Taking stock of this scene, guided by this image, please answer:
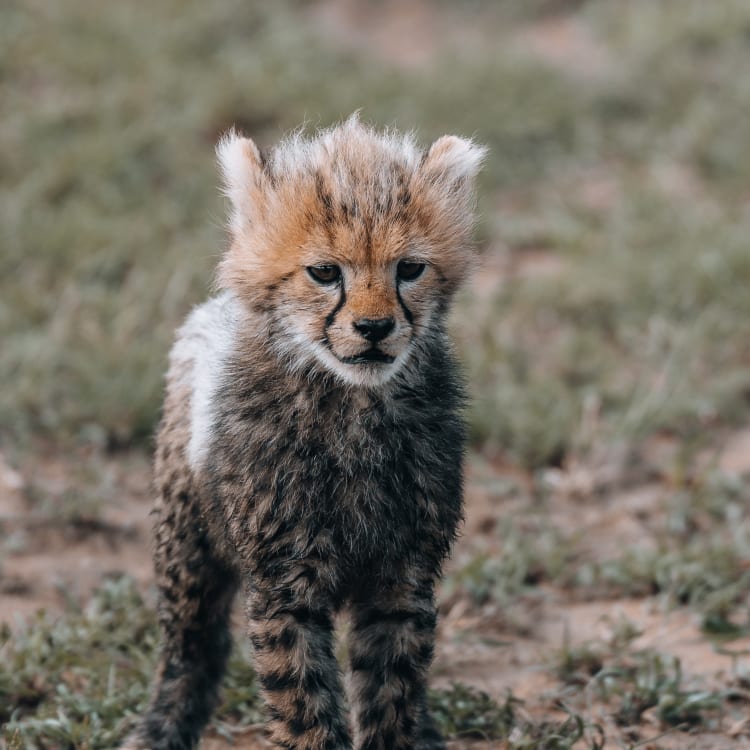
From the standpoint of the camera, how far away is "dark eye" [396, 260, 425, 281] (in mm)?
2918

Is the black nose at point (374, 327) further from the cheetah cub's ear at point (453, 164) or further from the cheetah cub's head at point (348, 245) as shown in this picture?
the cheetah cub's ear at point (453, 164)

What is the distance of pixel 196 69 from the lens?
8.66 meters

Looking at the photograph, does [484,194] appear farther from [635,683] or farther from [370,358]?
[370,358]

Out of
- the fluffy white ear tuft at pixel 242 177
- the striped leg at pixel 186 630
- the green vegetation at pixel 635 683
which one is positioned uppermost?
the fluffy white ear tuft at pixel 242 177

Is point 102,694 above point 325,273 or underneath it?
underneath

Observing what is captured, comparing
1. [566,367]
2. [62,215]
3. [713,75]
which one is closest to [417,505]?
[566,367]

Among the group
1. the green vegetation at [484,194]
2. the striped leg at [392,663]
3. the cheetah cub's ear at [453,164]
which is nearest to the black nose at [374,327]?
the cheetah cub's ear at [453,164]

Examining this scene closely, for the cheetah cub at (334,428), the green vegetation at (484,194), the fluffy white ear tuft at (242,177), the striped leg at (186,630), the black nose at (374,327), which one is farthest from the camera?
the green vegetation at (484,194)

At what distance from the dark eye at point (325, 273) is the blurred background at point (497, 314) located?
1.16 metres

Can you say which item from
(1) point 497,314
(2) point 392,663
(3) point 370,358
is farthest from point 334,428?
(1) point 497,314

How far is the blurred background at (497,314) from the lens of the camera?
402cm

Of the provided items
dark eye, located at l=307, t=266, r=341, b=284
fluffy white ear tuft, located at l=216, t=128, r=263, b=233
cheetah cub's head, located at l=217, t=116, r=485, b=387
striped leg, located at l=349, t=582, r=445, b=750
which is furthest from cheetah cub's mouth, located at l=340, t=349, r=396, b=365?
Result: striped leg, located at l=349, t=582, r=445, b=750

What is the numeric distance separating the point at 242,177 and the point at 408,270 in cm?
50

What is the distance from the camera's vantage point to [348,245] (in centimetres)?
284
